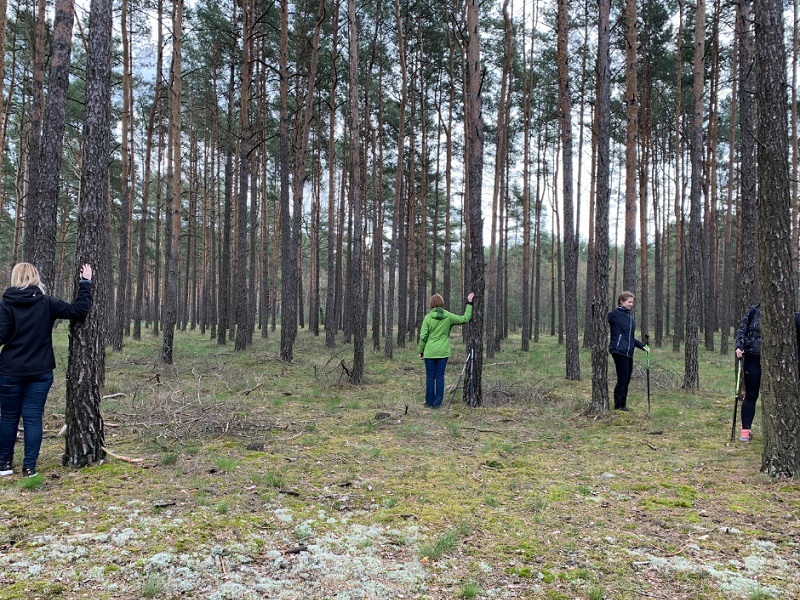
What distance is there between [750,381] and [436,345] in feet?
14.7

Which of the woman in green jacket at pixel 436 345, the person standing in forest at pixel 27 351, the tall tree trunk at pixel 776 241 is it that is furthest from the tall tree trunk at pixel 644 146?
the person standing in forest at pixel 27 351

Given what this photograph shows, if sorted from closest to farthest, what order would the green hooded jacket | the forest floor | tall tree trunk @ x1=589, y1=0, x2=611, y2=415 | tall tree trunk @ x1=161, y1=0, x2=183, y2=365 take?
the forest floor, tall tree trunk @ x1=589, y1=0, x2=611, y2=415, the green hooded jacket, tall tree trunk @ x1=161, y1=0, x2=183, y2=365

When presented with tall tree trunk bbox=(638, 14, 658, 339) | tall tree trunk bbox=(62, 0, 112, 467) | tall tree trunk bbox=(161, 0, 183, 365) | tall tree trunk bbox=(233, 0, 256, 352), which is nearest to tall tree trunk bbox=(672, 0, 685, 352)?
tall tree trunk bbox=(638, 14, 658, 339)

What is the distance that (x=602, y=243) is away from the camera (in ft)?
25.6

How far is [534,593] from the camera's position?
9.18ft

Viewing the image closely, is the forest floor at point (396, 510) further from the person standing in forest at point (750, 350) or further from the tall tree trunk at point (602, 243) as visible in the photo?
the person standing in forest at point (750, 350)

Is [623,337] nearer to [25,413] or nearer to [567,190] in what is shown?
[567,190]

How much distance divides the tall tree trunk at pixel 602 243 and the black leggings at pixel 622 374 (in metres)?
0.31

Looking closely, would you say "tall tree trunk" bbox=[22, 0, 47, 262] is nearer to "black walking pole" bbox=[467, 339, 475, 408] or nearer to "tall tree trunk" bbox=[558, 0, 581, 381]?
"black walking pole" bbox=[467, 339, 475, 408]

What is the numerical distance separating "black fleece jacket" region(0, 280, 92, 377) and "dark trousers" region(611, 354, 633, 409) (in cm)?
730

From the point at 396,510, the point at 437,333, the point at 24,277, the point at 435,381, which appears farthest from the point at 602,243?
the point at 24,277

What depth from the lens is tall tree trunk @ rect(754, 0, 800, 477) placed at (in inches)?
184

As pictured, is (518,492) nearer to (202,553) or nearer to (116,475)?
(202,553)

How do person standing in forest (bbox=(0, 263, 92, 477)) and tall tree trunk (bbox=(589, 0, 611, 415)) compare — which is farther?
tall tree trunk (bbox=(589, 0, 611, 415))
